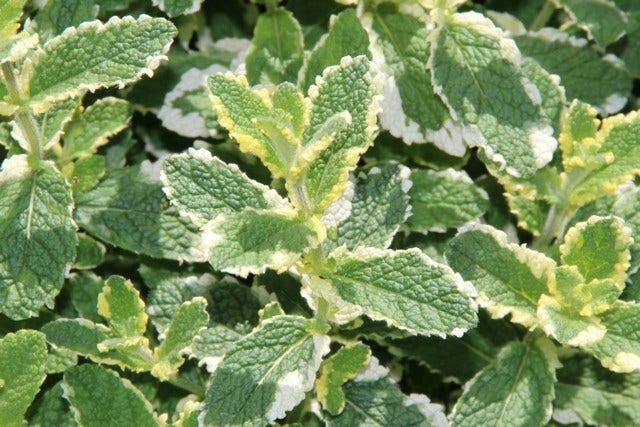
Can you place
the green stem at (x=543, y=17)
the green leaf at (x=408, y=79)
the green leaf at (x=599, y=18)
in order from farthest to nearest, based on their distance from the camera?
the green stem at (x=543, y=17) → the green leaf at (x=599, y=18) → the green leaf at (x=408, y=79)

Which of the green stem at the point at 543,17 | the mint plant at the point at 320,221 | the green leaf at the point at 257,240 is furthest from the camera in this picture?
the green stem at the point at 543,17

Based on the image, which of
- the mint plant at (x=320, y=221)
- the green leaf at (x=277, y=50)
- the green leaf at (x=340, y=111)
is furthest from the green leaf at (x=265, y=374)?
the green leaf at (x=277, y=50)

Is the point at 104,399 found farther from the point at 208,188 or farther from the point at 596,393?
the point at 596,393

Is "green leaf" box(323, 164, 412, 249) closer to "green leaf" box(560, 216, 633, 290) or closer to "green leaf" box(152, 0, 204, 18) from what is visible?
"green leaf" box(560, 216, 633, 290)

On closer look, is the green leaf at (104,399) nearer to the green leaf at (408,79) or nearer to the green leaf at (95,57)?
the green leaf at (95,57)

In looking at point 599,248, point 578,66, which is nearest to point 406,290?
point 599,248
